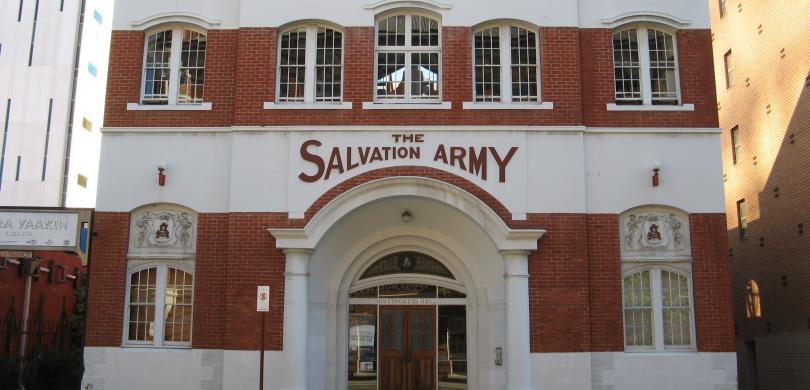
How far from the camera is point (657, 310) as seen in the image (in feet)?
54.9

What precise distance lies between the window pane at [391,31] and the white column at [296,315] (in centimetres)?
494

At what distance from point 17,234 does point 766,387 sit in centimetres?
2163

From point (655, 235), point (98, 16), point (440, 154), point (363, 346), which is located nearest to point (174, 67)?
point (440, 154)

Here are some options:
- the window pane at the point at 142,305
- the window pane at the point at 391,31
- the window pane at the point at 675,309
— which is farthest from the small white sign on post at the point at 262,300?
the window pane at the point at 675,309

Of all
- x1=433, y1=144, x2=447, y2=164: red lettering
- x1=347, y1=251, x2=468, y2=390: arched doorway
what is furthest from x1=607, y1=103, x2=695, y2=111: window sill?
x1=347, y1=251, x2=468, y2=390: arched doorway

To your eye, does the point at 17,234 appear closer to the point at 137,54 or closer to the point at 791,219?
the point at 137,54

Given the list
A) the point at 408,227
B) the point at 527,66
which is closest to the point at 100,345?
the point at 408,227

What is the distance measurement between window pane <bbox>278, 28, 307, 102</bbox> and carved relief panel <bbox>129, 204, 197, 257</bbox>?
10.8 ft

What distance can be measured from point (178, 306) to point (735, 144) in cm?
2020

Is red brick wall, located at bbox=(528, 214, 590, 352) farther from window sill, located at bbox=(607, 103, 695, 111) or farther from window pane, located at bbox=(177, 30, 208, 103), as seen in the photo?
window pane, located at bbox=(177, 30, 208, 103)

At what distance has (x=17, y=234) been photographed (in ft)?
51.7

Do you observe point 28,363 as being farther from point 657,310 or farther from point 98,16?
point 98,16

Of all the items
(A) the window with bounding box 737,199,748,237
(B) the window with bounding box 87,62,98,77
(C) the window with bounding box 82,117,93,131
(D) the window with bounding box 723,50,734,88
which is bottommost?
(A) the window with bounding box 737,199,748,237

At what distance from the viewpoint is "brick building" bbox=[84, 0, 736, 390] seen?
16.4 metres
